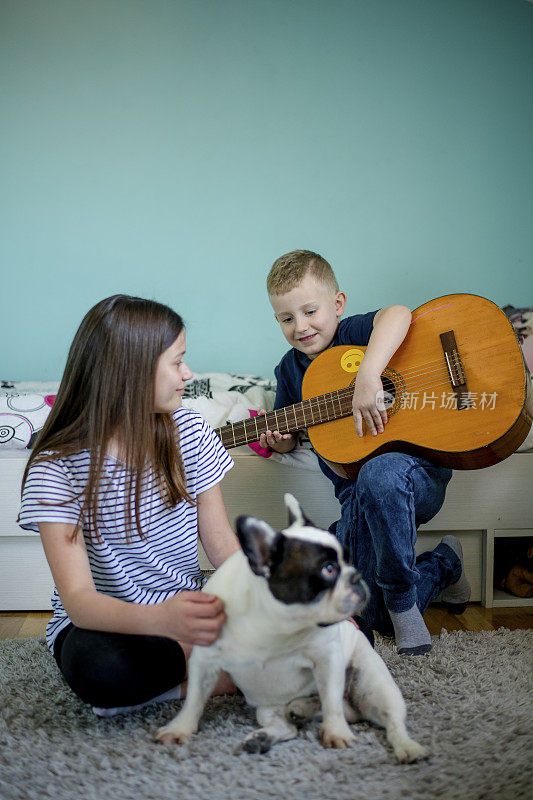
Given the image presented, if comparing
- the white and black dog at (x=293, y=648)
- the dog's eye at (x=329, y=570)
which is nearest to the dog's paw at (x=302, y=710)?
the white and black dog at (x=293, y=648)

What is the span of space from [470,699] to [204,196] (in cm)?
196

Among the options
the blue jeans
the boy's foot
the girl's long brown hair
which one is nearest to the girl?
the girl's long brown hair

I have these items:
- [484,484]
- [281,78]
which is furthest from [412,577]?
[281,78]

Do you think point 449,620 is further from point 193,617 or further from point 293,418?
point 193,617

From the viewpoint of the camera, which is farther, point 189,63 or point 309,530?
point 189,63

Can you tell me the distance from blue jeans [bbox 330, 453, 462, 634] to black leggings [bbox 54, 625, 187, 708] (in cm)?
50

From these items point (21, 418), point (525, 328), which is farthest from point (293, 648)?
point (525, 328)

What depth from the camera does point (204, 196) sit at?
8.01ft

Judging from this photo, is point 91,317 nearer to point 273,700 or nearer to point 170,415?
point 170,415

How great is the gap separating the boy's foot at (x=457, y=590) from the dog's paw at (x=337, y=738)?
786 millimetres

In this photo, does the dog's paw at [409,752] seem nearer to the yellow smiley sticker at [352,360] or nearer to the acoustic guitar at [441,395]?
the acoustic guitar at [441,395]

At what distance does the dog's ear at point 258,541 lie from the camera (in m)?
0.75

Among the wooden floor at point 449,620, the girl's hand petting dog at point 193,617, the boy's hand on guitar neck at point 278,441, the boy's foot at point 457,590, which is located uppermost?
the boy's hand on guitar neck at point 278,441
